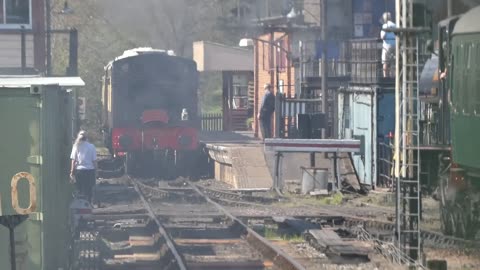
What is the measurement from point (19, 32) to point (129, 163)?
6019 mm

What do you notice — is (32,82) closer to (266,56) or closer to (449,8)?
(449,8)

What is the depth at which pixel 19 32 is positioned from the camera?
78.5ft

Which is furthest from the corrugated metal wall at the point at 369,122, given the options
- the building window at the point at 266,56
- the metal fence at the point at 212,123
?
the metal fence at the point at 212,123

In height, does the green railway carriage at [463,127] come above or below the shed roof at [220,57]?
below

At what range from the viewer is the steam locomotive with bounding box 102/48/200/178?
94.2 feet

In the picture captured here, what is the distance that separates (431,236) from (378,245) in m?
1.16

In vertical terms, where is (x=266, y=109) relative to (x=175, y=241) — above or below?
above

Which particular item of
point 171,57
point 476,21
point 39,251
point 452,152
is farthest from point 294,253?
point 171,57

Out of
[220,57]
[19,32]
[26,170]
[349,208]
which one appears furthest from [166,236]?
[220,57]

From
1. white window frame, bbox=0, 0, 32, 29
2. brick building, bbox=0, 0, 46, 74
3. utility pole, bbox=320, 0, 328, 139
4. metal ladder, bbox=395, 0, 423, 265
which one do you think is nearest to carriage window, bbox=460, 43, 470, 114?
metal ladder, bbox=395, 0, 423, 265

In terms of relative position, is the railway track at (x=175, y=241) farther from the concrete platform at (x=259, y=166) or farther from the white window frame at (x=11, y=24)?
the white window frame at (x=11, y=24)

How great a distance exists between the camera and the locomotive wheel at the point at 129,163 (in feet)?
94.8

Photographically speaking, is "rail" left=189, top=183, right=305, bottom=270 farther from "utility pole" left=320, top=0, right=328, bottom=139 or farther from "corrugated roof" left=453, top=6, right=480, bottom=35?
"utility pole" left=320, top=0, right=328, bottom=139

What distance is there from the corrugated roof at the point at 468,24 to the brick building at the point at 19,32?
11510 mm
